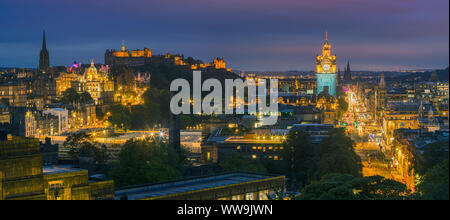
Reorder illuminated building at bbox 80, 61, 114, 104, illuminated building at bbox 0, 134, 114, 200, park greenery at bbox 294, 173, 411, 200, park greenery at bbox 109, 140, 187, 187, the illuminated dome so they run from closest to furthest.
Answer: illuminated building at bbox 0, 134, 114, 200
park greenery at bbox 294, 173, 411, 200
park greenery at bbox 109, 140, 187, 187
illuminated building at bbox 80, 61, 114, 104
the illuminated dome

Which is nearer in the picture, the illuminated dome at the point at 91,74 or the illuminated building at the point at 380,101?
the illuminated dome at the point at 91,74

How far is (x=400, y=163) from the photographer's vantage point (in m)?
66.8

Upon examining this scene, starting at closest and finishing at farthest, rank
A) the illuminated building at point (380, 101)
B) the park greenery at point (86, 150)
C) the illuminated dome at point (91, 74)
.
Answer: the park greenery at point (86, 150) < the illuminated dome at point (91, 74) < the illuminated building at point (380, 101)

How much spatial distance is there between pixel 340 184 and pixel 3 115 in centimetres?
6259

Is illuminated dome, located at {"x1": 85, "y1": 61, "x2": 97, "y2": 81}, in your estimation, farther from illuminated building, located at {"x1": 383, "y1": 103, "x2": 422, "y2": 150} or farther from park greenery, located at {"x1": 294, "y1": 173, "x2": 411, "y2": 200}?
park greenery, located at {"x1": 294, "y1": 173, "x2": 411, "y2": 200}

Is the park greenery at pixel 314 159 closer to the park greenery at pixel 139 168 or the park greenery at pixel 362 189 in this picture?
the park greenery at pixel 139 168


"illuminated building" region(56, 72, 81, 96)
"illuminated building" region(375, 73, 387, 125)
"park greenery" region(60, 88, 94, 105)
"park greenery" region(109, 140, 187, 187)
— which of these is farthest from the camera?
"illuminated building" region(375, 73, 387, 125)

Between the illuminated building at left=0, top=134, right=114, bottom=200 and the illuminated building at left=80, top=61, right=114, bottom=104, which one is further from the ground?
the illuminated building at left=80, top=61, right=114, bottom=104

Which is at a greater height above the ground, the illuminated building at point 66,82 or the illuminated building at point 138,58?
the illuminated building at point 138,58

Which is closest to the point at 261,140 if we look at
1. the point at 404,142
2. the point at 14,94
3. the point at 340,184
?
the point at 404,142

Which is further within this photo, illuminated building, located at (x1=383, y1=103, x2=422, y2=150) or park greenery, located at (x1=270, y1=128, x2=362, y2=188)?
illuminated building, located at (x1=383, y1=103, x2=422, y2=150)

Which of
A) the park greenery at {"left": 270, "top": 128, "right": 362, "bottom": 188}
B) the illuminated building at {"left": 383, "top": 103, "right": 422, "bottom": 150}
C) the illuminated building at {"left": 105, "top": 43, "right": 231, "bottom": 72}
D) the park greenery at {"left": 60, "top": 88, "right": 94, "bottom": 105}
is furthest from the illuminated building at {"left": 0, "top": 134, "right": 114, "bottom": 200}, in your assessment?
the illuminated building at {"left": 105, "top": 43, "right": 231, "bottom": 72}

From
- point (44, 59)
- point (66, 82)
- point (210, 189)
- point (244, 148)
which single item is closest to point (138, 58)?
point (44, 59)

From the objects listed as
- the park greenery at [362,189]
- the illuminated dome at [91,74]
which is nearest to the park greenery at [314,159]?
the park greenery at [362,189]
